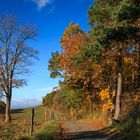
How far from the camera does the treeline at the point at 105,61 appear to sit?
2308 cm

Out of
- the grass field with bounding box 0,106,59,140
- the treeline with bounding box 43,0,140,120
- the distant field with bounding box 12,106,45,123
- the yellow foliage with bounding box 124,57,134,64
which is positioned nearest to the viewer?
the grass field with bounding box 0,106,59,140

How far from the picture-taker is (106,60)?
111ft

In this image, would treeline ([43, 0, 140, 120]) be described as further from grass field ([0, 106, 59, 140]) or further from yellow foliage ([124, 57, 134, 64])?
grass field ([0, 106, 59, 140])

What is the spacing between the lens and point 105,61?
34.5 metres

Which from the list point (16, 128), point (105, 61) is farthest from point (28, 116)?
point (16, 128)

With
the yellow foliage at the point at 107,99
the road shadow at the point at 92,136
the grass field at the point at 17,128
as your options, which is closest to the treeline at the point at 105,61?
the yellow foliage at the point at 107,99

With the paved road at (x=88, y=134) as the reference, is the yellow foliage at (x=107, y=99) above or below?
above

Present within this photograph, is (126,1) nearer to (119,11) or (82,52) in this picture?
(119,11)

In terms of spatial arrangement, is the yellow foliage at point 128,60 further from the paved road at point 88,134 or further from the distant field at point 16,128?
the distant field at point 16,128

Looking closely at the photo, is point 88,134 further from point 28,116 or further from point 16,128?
point 28,116

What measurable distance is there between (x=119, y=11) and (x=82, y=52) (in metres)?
4.17

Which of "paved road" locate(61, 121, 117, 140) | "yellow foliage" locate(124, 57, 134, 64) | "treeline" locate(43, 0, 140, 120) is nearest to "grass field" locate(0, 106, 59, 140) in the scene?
"paved road" locate(61, 121, 117, 140)

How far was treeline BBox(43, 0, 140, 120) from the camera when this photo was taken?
23.1 metres

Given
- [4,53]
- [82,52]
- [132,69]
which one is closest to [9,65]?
[4,53]
